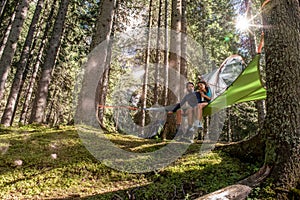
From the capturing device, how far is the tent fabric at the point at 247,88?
3.57 m

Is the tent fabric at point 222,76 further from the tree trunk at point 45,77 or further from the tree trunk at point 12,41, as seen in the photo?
the tree trunk at point 12,41

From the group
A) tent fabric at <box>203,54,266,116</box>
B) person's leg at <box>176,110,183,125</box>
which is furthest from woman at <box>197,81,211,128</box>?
tent fabric at <box>203,54,266,116</box>

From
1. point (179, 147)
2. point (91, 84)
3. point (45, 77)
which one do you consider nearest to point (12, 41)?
point (45, 77)

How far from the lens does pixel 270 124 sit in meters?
2.67

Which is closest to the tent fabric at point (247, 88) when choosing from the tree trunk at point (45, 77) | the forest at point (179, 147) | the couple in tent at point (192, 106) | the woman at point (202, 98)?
the forest at point (179, 147)

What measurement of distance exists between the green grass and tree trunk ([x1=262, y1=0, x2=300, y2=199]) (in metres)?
0.84

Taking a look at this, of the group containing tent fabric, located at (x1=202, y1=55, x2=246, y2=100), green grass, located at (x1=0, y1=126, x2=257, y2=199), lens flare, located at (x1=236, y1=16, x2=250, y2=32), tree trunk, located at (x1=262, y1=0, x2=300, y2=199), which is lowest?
green grass, located at (x1=0, y1=126, x2=257, y2=199)

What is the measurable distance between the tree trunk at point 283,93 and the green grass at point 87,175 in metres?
0.84

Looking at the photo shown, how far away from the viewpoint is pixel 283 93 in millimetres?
2586

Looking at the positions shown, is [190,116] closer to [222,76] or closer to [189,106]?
[189,106]

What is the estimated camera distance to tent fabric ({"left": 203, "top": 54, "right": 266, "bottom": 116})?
3569mm

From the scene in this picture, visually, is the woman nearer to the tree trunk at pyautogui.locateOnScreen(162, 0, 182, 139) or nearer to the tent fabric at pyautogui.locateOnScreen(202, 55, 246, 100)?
the tree trunk at pyautogui.locateOnScreen(162, 0, 182, 139)

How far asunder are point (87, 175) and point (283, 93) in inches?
109

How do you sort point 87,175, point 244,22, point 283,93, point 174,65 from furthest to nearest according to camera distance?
point 244,22
point 174,65
point 87,175
point 283,93
